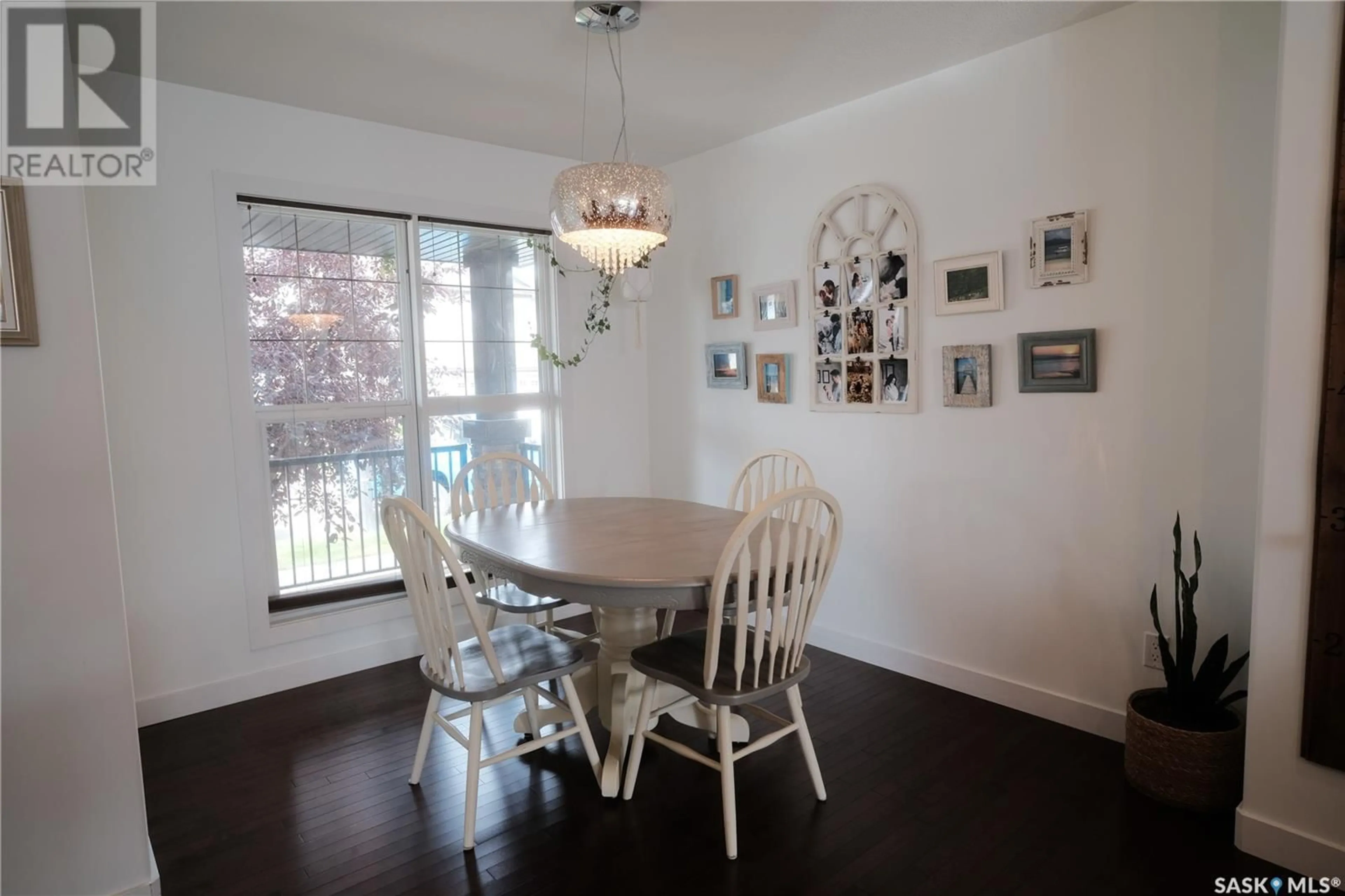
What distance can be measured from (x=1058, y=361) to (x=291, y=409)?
303cm

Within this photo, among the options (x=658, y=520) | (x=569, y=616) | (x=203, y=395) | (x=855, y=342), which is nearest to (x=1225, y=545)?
(x=855, y=342)

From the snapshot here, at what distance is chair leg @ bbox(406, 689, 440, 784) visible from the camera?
7.06 ft

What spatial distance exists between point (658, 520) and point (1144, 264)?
1.80 meters

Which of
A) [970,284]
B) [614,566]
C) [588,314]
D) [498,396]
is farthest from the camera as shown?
[588,314]

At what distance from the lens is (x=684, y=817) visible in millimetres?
2057

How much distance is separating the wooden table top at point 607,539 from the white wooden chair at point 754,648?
0.14m

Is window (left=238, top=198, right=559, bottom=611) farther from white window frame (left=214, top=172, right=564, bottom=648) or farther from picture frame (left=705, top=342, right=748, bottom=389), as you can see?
picture frame (left=705, top=342, right=748, bottom=389)

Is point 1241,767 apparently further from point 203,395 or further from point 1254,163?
point 203,395

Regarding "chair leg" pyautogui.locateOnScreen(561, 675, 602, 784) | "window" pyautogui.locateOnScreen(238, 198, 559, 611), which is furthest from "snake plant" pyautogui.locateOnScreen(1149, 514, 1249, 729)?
"window" pyautogui.locateOnScreen(238, 198, 559, 611)

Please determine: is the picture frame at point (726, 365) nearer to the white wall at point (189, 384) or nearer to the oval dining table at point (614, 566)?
the oval dining table at point (614, 566)

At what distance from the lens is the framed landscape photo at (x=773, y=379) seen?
3434 mm

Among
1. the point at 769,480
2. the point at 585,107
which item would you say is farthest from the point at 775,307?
the point at 585,107

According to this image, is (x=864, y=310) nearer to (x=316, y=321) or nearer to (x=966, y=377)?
(x=966, y=377)

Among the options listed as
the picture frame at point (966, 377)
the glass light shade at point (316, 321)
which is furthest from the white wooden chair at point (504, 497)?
the picture frame at point (966, 377)
